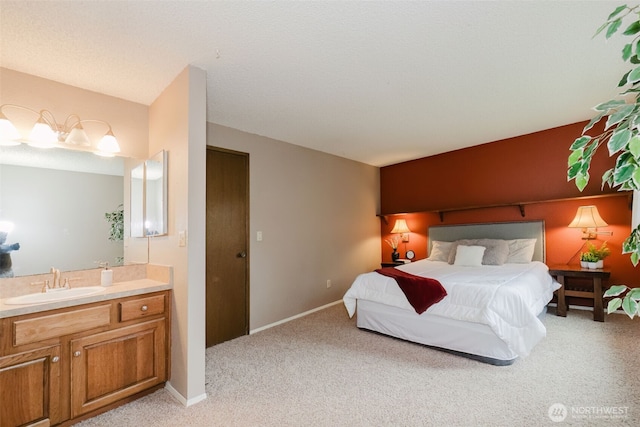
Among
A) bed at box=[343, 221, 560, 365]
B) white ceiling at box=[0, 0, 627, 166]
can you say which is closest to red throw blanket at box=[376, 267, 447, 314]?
bed at box=[343, 221, 560, 365]

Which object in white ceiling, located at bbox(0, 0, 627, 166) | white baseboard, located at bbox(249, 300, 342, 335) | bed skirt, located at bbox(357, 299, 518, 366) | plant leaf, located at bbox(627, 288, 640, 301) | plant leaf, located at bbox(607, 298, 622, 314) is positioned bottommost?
white baseboard, located at bbox(249, 300, 342, 335)

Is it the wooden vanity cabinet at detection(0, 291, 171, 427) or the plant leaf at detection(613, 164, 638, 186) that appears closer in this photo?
the plant leaf at detection(613, 164, 638, 186)

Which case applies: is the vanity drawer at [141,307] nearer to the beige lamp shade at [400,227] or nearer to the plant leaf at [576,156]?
the plant leaf at [576,156]

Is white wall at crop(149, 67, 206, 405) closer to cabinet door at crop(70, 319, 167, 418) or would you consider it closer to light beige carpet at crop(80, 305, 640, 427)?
cabinet door at crop(70, 319, 167, 418)

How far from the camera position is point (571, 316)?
3.65m

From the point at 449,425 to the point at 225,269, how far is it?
2.53m

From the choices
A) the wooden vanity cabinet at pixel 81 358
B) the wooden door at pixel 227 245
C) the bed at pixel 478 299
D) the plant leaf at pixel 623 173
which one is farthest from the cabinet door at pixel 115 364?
the plant leaf at pixel 623 173

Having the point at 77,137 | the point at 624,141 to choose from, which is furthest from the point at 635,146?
the point at 77,137

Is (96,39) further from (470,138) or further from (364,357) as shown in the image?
(470,138)

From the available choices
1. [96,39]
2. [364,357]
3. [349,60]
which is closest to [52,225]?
[96,39]

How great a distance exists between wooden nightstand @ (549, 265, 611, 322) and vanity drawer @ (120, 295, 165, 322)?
4228mm

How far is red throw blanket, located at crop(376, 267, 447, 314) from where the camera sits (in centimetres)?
286

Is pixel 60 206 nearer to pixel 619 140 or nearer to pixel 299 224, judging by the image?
pixel 299 224

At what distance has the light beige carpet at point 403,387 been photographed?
1.92 metres
